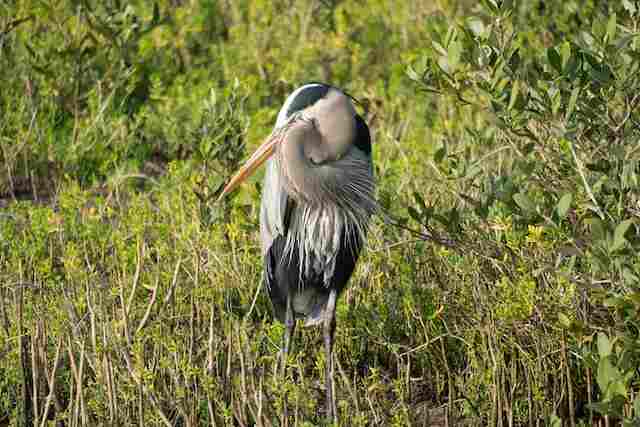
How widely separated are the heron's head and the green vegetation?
0.67ft

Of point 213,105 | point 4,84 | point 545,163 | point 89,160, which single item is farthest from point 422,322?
point 4,84

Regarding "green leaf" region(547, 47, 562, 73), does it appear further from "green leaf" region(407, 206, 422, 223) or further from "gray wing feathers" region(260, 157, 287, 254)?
"gray wing feathers" region(260, 157, 287, 254)

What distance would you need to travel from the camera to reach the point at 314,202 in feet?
12.9

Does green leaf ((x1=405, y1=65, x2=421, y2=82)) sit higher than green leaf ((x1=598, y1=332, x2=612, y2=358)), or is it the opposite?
green leaf ((x1=405, y1=65, x2=421, y2=82))

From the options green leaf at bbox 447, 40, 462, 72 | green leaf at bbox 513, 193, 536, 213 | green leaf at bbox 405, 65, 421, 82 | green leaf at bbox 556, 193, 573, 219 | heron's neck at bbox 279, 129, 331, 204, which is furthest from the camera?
heron's neck at bbox 279, 129, 331, 204

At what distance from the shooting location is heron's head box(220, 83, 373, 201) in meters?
3.76

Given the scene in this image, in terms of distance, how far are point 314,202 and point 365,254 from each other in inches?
23.1

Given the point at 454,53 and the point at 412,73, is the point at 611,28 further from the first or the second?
the point at 412,73

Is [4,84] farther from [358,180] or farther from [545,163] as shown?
[545,163]

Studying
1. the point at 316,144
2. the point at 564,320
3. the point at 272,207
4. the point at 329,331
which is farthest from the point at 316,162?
the point at 564,320

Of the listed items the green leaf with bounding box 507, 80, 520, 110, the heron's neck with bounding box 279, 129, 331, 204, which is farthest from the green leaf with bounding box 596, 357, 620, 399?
the heron's neck with bounding box 279, 129, 331, 204

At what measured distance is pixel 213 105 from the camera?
475 centimetres

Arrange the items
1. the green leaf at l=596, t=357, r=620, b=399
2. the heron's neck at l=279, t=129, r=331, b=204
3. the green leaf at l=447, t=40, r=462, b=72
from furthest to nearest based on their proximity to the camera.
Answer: the heron's neck at l=279, t=129, r=331, b=204, the green leaf at l=447, t=40, r=462, b=72, the green leaf at l=596, t=357, r=620, b=399

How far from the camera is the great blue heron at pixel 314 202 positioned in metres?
3.78
